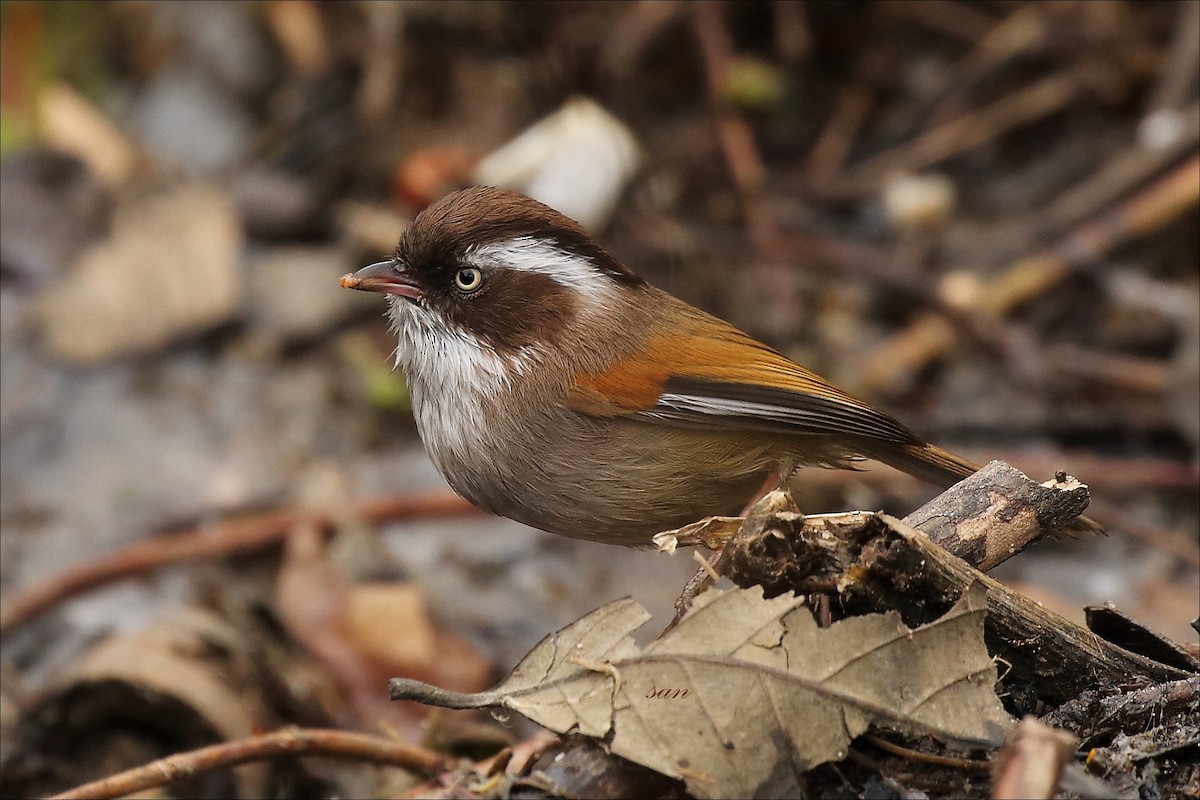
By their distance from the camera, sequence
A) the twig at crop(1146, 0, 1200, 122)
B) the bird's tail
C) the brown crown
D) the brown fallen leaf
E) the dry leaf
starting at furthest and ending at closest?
the twig at crop(1146, 0, 1200, 122) < the dry leaf < the bird's tail < the brown crown < the brown fallen leaf

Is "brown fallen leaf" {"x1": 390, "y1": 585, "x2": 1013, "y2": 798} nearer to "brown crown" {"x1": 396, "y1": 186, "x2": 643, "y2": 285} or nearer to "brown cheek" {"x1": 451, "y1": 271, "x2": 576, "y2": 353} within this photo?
"brown cheek" {"x1": 451, "y1": 271, "x2": 576, "y2": 353}

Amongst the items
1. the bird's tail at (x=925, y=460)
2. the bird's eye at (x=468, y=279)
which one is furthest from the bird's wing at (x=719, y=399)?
the bird's eye at (x=468, y=279)

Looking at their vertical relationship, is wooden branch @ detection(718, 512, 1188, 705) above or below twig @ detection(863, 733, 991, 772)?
above

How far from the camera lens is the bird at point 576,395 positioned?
4.11 m

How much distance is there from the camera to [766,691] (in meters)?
2.85

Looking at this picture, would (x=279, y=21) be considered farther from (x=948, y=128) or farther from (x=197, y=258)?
(x=948, y=128)

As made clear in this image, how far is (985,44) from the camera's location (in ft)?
26.2

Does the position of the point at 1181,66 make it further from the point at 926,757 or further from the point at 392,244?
the point at 926,757

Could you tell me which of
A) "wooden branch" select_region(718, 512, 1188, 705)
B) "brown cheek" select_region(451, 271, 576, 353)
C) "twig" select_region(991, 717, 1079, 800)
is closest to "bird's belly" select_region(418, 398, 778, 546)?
"brown cheek" select_region(451, 271, 576, 353)

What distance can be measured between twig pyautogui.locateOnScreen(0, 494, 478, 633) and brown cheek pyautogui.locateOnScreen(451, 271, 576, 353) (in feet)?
6.27

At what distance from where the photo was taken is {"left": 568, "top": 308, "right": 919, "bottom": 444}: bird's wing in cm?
416

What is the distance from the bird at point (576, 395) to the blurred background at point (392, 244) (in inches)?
45.8

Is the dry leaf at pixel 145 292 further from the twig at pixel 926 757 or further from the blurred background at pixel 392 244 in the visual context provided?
the twig at pixel 926 757

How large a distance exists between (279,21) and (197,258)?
2.08 metres
